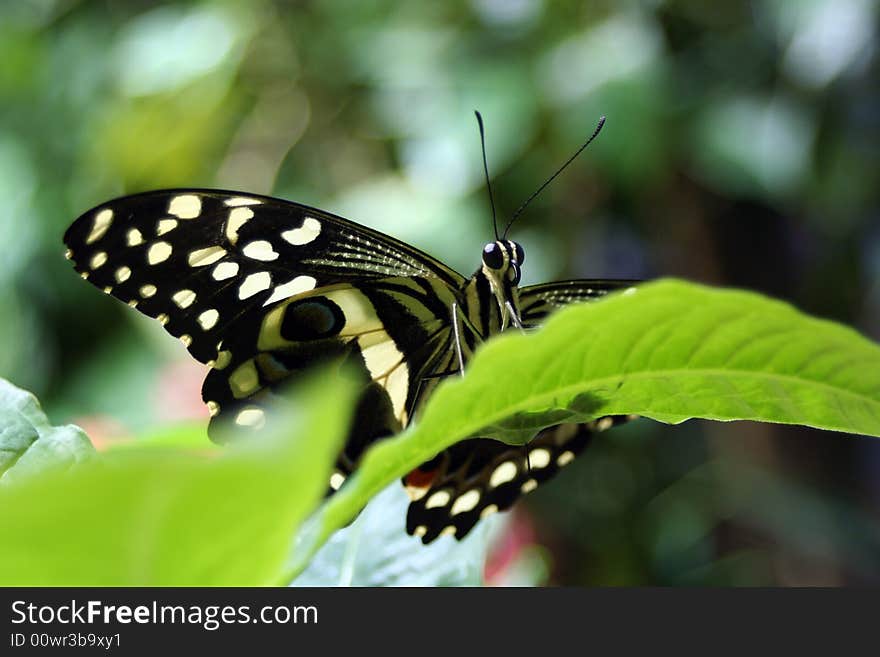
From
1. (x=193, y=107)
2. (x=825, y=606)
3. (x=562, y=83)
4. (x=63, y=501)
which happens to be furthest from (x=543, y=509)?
(x=63, y=501)

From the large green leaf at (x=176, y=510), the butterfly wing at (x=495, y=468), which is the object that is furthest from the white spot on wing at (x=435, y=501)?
the large green leaf at (x=176, y=510)

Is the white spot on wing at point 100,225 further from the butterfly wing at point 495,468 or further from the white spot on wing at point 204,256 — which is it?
the butterfly wing at point 495,468

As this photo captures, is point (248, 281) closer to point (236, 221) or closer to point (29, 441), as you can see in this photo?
point (236, 221)

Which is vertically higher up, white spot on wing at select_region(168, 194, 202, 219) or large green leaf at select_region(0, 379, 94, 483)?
large green leaf at select_region(0, 379, 94, 483)

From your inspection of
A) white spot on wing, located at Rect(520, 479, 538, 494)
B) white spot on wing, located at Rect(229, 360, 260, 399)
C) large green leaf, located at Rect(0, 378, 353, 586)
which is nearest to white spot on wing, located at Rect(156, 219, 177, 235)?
white spot on wing, located at Rect(229, 360, 260, 399)

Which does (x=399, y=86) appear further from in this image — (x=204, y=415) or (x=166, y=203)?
(x=166, y=203)

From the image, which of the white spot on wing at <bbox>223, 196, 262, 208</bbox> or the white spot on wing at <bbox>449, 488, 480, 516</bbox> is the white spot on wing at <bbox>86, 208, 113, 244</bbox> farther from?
the white spot on wing at <bbox>449, 488, 480, 516</bbox>

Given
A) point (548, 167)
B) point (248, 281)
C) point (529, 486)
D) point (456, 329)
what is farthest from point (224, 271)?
point (548, 167)
